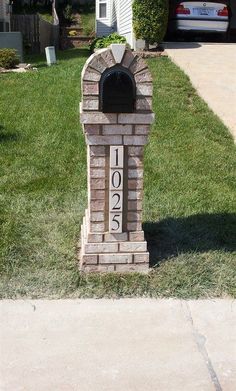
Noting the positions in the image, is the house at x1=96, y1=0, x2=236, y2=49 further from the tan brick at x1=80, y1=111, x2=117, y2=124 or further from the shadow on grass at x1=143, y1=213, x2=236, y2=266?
the tan brick at x1=80, y1=111, x2=117, y2=124

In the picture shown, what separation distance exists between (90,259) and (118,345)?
34.5 inches

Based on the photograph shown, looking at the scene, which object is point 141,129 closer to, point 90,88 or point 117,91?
point 117,91

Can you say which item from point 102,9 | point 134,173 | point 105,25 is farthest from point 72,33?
point 134,173

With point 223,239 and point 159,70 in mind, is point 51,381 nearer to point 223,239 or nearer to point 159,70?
point 223,239

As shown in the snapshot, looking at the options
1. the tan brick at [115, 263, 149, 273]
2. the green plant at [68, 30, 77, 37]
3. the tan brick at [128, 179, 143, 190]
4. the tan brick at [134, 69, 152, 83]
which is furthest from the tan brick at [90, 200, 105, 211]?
the green plant at [68, 30, 77, 37]

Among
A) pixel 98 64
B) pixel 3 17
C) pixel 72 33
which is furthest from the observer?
pixel 72 33

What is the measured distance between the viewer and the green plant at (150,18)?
42.4 ft

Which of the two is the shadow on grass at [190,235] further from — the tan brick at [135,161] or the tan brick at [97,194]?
the tan brick at [135,161]

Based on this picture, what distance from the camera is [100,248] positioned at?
12.6 feet

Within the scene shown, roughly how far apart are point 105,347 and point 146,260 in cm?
94

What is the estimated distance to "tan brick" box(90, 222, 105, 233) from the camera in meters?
3.83

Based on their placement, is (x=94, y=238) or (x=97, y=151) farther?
(x=94, y=238)

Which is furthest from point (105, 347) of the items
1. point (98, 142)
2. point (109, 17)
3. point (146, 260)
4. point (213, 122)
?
point (109, 17)

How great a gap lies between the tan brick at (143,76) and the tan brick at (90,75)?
0.25 meters
